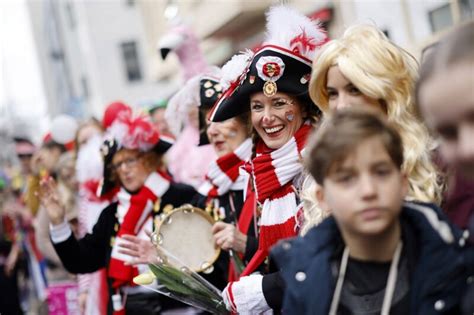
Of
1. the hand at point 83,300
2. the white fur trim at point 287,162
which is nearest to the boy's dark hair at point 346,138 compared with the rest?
the white fur trim at point 287,162

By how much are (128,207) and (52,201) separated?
0.53 m

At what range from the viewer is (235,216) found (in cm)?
466

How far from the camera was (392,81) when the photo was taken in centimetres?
305

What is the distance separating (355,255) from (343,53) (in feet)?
3.27

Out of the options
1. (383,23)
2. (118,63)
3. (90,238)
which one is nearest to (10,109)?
(118,63)

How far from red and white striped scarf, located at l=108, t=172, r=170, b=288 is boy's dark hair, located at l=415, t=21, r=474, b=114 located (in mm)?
3339

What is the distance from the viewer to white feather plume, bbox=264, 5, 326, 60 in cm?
390

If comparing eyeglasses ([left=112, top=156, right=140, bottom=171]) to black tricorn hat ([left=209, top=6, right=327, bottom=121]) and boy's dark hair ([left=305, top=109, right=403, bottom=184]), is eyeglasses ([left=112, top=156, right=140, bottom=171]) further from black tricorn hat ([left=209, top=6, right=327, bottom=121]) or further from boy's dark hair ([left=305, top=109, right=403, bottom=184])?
boy's dark hair ([left=305, top=109, right=403, bottom=184])

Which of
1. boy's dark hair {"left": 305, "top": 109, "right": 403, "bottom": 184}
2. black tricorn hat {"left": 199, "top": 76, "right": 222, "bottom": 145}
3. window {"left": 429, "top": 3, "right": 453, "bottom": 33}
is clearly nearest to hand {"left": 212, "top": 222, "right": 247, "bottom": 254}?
black tricorn hat {"left": 199, "top": 76, "right": 222, "bottom": 145}

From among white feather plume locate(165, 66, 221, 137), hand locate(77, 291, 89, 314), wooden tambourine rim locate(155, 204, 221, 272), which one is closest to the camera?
wooden tambourine rim locate(155, 204, 221, 272)

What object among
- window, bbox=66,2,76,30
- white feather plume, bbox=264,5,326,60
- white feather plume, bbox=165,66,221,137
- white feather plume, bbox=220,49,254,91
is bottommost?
white feather plume, bbox=165,66,221,137

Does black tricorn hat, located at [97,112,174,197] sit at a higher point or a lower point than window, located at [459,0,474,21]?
lower

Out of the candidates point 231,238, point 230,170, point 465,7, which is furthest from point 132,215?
point 465,7

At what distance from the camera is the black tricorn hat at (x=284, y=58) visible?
12.6 ft
